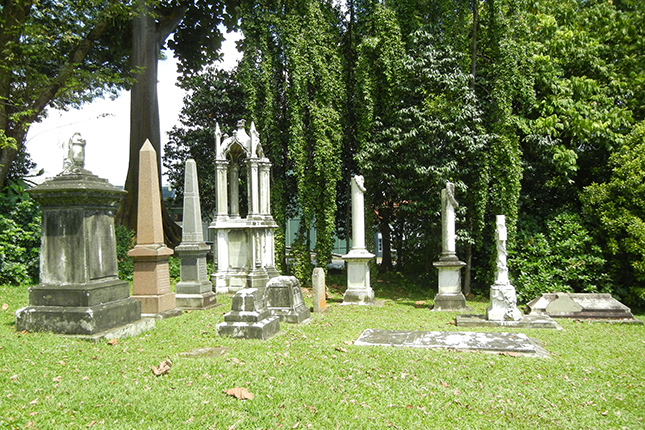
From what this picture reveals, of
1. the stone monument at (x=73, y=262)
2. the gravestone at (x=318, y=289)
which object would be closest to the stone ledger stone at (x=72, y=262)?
the stone monument at (x=73, y=262)

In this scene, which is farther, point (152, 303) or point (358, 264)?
point (358, 264)

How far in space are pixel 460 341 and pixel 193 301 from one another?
6.35 meters

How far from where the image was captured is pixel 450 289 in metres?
11.7

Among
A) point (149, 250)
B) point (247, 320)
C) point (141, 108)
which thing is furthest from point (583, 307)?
point (141, 108)

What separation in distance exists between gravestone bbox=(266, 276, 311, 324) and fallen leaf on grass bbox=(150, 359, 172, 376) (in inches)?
148

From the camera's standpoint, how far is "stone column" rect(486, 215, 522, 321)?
942 centimetres

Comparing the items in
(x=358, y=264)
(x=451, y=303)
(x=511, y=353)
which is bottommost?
(x=451, y=303)

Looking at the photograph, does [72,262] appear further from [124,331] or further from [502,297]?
[502,297]

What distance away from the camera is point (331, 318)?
1018 centimetres

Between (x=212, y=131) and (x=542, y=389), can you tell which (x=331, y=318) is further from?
(x=212, y=131)

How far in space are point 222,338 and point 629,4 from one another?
1536 cm

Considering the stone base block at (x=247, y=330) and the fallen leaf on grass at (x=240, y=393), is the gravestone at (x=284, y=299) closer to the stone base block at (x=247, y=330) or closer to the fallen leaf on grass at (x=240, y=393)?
the stone base block at (x=247, y=330)

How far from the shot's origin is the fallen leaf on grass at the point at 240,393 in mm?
4832

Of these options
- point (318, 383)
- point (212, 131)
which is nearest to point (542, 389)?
point (318, 383)
